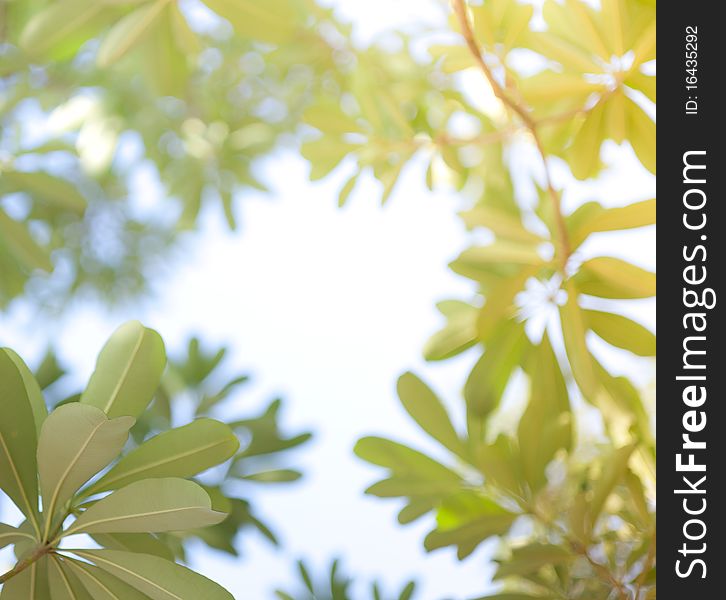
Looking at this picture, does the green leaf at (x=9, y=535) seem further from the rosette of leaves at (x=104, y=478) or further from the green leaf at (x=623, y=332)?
the green leaf at (x=623, y=332)

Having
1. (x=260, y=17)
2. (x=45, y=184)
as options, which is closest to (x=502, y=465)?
(x=260, y=17)

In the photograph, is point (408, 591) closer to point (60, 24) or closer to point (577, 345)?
point (577, 345)

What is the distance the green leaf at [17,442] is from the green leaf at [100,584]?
0.05 metres

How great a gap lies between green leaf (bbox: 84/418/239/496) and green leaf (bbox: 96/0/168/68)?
590 mm

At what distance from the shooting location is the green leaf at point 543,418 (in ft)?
3.25

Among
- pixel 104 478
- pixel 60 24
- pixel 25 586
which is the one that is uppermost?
pixel 60 24

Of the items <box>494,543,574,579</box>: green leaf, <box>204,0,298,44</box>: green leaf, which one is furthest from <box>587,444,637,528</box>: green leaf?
<box>204,0,298,44</box>: green leaf

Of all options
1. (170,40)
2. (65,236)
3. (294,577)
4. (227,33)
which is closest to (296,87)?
(227,33)

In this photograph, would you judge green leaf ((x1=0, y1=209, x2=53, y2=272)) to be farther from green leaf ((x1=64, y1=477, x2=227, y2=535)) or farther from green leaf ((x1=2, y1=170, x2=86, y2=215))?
green leaf ((x1=64, y1=477, x2=227, y2=535))

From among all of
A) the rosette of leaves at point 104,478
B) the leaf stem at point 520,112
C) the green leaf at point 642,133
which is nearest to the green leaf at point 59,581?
the rosette of leaves at point 104,478

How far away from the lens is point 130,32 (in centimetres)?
101

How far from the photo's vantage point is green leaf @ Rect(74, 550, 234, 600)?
63 cm

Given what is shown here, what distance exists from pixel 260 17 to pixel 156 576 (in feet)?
2.26
